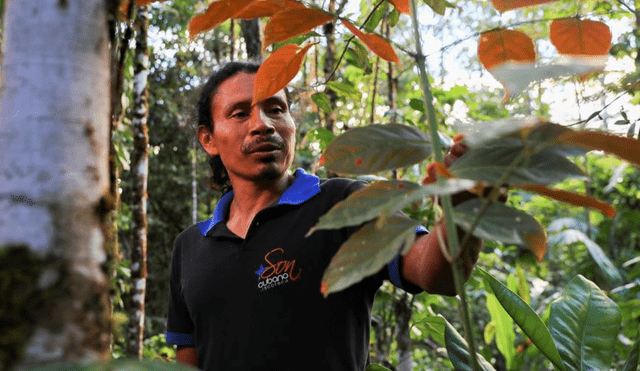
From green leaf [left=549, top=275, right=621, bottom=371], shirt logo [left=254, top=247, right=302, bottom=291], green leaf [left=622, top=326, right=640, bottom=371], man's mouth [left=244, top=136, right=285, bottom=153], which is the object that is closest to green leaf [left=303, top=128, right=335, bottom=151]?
man's mouth [left=244, top=136, right=285, bottom=153]

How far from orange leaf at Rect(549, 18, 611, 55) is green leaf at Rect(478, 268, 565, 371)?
561 millimetres

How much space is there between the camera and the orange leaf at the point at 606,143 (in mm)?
445

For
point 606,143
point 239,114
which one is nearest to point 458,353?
point 606,143

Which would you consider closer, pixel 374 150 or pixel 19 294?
pixel 19 294

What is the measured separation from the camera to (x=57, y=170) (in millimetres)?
399

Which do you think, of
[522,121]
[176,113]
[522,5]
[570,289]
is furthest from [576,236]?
[176,113]

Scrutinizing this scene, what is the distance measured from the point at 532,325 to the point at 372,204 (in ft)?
2.44

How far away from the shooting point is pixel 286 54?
2.56 ft

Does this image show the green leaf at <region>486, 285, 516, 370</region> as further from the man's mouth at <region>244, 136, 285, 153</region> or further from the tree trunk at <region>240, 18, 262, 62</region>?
the tree trunk at <region>240, 18, 262, 62</region>

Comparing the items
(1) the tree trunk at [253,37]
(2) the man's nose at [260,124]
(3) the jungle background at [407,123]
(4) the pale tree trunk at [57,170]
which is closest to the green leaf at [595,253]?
(3) the jungle background at [407,123]

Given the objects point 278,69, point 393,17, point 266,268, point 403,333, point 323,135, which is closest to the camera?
point 278,69

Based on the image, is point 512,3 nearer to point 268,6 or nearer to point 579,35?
point 579,35

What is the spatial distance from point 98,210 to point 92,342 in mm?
96

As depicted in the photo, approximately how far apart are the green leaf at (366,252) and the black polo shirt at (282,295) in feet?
2.32
